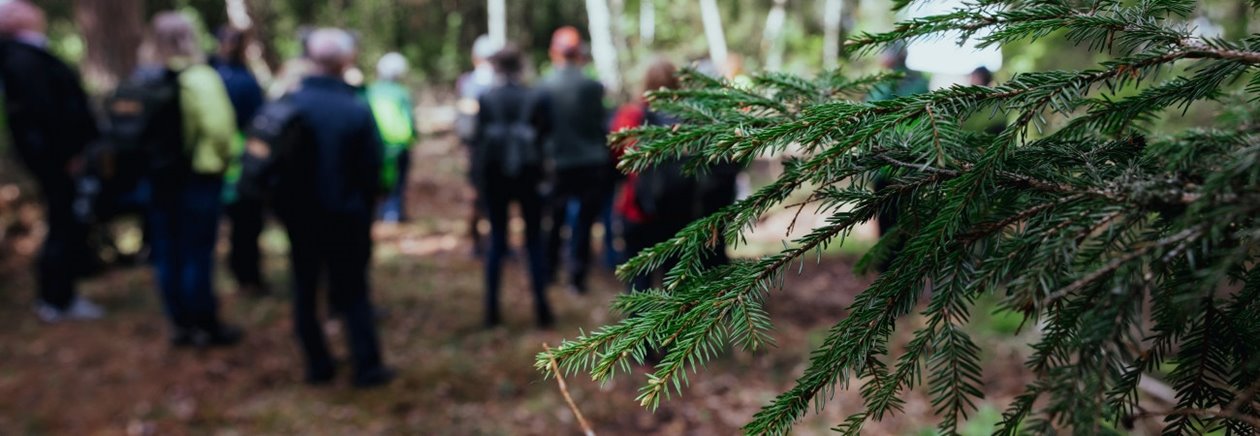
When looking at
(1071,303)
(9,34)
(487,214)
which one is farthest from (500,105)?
(1071,303)

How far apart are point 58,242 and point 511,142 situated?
3.14 metres

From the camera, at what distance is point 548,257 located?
6648mm

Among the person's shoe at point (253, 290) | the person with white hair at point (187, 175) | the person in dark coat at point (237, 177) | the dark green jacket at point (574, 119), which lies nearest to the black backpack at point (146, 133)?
the person with white hair at point (187, 175)

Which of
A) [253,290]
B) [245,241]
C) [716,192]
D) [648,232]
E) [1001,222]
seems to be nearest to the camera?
[1001,222]

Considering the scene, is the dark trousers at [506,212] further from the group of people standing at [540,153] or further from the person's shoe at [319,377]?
the person's shoe at [319,377]

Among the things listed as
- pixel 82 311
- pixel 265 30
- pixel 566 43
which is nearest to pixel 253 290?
pixel 82 311

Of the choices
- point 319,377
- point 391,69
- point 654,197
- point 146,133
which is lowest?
point 319,377

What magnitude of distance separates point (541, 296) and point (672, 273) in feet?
14.0

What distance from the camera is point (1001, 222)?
0.94 m

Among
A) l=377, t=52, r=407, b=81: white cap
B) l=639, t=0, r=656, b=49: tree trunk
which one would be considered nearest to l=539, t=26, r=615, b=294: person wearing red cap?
l=377, t=52, r=407, b=81: white cap

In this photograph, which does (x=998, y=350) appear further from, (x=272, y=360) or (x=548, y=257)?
(x=272, y=360)

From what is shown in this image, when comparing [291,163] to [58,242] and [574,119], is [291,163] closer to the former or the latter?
[574,119]

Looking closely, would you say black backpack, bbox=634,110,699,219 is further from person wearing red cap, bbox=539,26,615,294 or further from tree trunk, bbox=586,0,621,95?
tree trunk, bbox=586,0,621,95

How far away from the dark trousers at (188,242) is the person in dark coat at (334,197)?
0.98m
